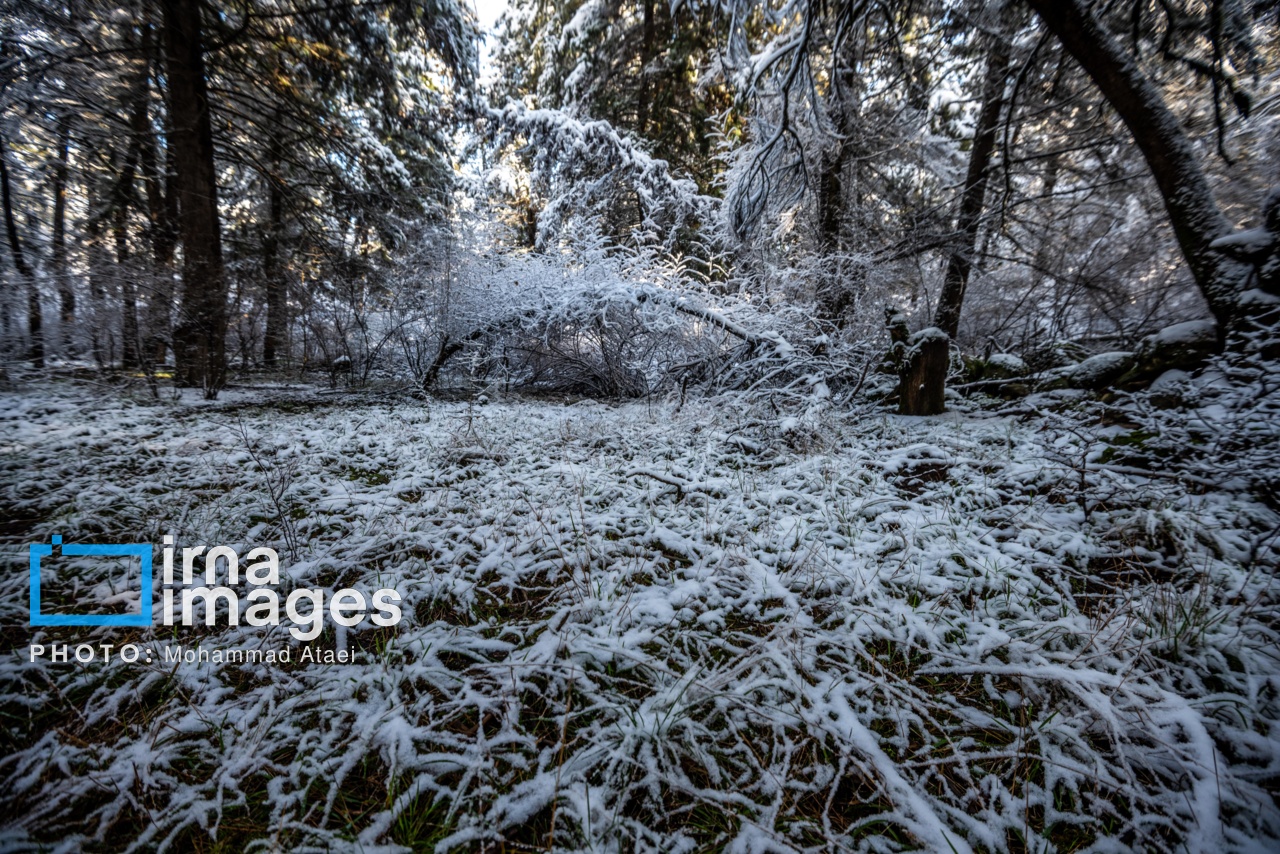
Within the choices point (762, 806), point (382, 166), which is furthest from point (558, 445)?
point (382, 166)

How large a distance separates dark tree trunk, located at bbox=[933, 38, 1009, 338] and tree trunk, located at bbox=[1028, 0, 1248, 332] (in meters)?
1.59

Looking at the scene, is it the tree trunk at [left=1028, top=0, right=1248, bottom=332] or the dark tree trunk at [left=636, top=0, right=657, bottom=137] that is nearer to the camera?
the tree trunk at [left=1028, top=0, right=1248, bottom=332]

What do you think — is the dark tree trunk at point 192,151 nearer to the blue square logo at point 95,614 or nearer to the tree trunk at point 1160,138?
the blue square logo at point 95,614

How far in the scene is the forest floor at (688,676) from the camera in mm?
1063

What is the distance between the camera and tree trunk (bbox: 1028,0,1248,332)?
335 centimetres

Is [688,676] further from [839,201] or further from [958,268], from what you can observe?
[839,201]

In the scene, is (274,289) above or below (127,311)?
above

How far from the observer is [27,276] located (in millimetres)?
4473

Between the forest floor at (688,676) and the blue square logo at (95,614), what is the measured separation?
0.16 ft

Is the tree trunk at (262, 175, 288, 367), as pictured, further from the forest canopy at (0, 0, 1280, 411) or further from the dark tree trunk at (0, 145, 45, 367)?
the dark tree trunk at (0, 145, 45, 367)

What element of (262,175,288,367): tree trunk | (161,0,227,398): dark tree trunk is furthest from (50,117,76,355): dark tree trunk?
(262,175,288,367): tree trunk

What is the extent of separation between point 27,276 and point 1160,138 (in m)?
10.2

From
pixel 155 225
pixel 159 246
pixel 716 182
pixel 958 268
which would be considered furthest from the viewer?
pixel 716 182

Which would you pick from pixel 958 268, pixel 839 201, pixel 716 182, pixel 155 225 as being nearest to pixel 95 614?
pixel 155 225
